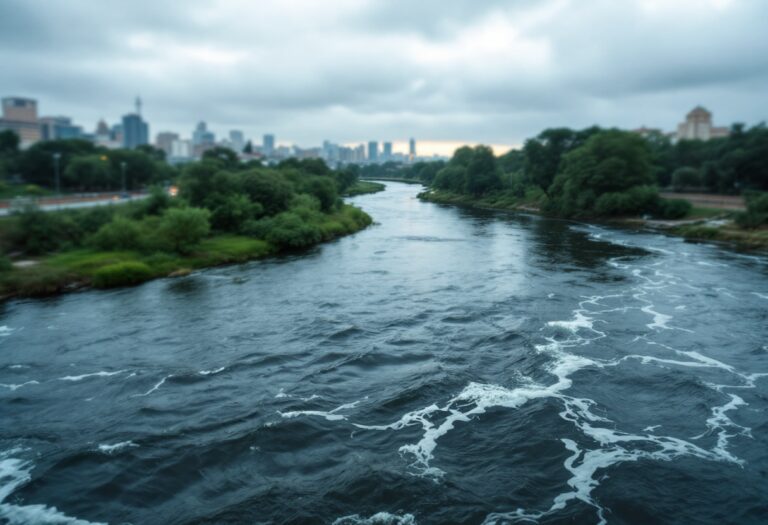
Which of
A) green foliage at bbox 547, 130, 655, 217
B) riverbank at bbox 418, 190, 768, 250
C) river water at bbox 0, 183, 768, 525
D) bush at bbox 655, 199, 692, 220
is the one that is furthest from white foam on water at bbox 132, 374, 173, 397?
bush at bbox 655, 199, 692, 220

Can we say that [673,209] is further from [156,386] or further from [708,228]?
[156,386]

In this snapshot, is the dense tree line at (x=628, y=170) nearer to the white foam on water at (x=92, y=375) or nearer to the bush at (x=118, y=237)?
the bush at (x=118, y=237)

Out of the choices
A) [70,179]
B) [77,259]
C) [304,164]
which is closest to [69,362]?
[77,259]

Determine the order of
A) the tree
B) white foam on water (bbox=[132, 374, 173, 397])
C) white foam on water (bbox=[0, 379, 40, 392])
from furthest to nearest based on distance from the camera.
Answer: the tree, white foam on water (bbox=[0, 379, 40, 392]), white foam on water (bbox=[132, 374, 173, 397])

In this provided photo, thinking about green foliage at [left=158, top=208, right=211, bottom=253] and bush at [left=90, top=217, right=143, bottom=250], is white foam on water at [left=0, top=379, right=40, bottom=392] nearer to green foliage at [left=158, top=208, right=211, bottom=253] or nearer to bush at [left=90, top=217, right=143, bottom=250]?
green foliage at [left=158, top=208, right=211, bottom=253]

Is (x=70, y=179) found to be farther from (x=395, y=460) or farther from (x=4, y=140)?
(x=395, y=460)

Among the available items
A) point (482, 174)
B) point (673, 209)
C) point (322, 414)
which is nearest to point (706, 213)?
point (673, 209)
